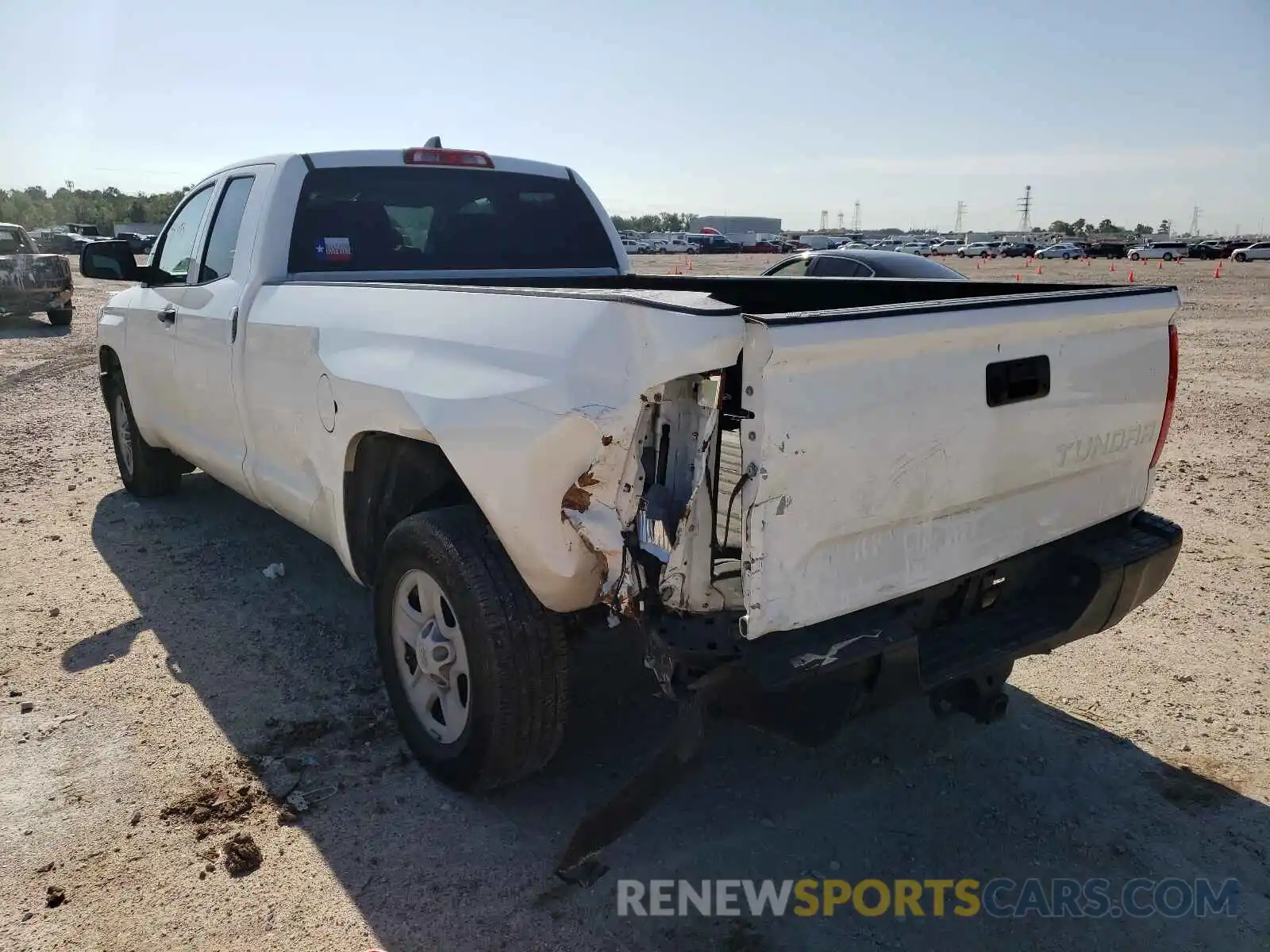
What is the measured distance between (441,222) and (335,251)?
1.94 ft

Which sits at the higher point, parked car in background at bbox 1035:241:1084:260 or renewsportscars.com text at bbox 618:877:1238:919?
parked car in background at bbox 1035:241:1084:260

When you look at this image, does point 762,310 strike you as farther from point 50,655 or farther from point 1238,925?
point 50,655

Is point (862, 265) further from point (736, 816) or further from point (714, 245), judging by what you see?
point (714, 245)

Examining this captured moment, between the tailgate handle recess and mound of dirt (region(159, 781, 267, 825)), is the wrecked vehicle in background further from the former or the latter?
the tailgate handle recess

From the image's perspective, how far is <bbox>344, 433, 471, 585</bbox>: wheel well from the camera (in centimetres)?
308

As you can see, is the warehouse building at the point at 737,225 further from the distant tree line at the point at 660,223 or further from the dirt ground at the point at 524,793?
the dirt ground at the point at 524,793

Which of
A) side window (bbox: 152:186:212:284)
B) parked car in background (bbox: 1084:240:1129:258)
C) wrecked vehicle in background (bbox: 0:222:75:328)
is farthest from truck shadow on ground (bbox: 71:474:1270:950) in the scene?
parked car in background (bbox: 1084:240:1129:258)

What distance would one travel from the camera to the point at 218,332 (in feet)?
14.1

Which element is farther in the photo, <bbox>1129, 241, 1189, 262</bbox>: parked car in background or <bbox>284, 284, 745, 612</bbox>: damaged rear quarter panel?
<bbox>1129, 241, 1189, 262</bbox>: parked car in background

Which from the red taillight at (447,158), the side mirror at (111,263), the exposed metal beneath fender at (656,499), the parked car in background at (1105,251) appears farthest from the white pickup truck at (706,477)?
the parked car in background at (1105,251)

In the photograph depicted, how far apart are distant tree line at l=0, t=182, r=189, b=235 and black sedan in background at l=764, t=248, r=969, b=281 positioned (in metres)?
68.0

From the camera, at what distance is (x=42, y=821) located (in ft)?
9.78

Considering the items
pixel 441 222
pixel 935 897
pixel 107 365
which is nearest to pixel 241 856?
pixel 935 897

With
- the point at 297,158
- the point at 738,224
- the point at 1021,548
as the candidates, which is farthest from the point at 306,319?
the point at 738,224
